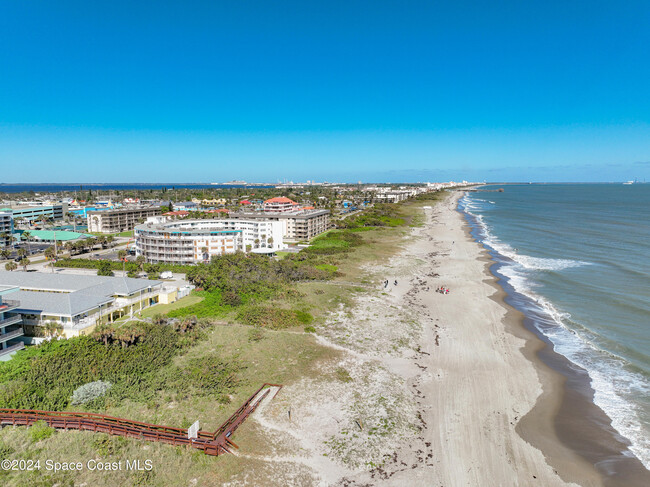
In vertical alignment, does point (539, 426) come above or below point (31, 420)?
below

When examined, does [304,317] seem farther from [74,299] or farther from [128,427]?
[74,299]

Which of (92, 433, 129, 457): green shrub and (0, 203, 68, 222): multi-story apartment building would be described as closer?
(92, 433, 129, 457): green shrub

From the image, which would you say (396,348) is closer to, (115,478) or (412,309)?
(412,309)

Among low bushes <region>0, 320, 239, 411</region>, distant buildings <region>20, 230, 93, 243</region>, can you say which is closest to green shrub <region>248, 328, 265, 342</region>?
low bushes <region>0, 320, 239, 411</region>

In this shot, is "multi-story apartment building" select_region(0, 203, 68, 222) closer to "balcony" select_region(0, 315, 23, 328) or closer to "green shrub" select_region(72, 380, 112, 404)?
"balcony" select_region(0, 315, 23, 328)

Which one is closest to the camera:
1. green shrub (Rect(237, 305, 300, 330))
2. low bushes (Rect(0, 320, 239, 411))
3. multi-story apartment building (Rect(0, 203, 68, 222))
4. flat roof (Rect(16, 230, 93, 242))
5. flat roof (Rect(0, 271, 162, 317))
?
low bushes (Rect(0, 320, 239, 411))

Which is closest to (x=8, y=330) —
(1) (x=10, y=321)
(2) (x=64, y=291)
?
(1) (x=10, y=321)

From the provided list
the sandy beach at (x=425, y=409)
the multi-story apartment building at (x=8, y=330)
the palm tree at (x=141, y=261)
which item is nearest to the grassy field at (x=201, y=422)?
the sandy beach at (x=425, y=409)

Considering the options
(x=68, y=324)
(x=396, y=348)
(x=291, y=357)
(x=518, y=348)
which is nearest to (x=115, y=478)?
(x=291, y=357)
